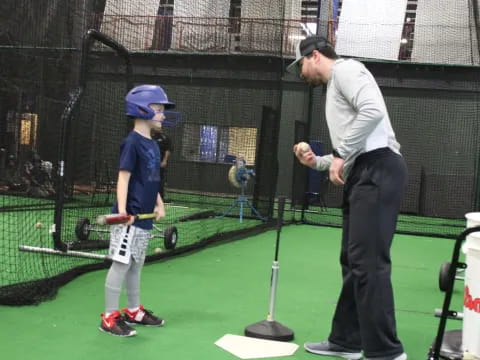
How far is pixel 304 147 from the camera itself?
2576 millimetres

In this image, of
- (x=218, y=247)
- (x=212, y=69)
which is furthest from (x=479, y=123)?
(x=218, y=247)

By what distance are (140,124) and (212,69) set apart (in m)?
5.63

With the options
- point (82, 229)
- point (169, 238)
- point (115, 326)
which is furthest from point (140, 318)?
point (82, 229)

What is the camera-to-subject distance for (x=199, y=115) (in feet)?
27.2

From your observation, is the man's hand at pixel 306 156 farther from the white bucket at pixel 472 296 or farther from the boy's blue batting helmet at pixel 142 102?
the boy's blue batting helmet at pixel 142 102

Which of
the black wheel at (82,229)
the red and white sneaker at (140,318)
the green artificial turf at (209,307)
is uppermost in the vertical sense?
the black wheel at (82,229)

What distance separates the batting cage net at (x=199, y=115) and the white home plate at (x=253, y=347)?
4.07 feet

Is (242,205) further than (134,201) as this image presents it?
Yes

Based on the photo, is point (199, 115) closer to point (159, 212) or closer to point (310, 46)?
point (159, 212)

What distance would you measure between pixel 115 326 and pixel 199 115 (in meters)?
5.59

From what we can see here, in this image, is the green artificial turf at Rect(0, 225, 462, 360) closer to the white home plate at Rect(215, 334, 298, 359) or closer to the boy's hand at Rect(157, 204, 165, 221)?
the white home plate at Rect(215, 334, 298, 359)

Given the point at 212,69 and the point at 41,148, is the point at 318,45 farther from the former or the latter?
the point at 41,148

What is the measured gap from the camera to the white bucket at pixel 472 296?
227 centimetres

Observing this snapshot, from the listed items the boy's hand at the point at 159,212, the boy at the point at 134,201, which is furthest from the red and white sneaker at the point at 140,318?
the boy's hand at the point at 159,212
